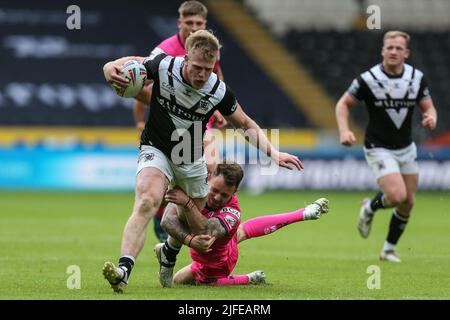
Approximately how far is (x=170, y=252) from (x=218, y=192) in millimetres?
643

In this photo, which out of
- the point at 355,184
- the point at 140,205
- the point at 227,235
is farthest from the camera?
the point at 355,184

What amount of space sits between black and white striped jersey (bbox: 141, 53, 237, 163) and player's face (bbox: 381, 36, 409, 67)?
349 cm

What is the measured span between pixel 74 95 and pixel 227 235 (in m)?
18.8

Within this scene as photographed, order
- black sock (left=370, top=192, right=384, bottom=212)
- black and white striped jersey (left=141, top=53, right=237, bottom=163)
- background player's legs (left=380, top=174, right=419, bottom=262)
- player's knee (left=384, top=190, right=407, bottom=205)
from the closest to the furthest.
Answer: black and white striped jersey (left=141, top=53, right=237, bottom=163) → player's knee (left=384, top=190, right=407, bottom=205) → background player's legs (left=380, top=174, right=419, bottom=262) → black sock (left=370, top=192, right=384, bottom=212)

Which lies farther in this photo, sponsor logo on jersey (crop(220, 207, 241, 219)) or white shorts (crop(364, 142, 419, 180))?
white shorts (crop(364, 142, 419, 180))

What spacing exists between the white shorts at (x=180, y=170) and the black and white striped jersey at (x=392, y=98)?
363 centimetres

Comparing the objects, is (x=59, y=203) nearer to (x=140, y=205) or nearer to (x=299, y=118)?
(x=299, y=118)

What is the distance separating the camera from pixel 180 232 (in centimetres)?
779

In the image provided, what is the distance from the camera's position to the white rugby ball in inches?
296

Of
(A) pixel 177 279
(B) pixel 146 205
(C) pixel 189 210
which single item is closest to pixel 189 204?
(C) pixel 189 210

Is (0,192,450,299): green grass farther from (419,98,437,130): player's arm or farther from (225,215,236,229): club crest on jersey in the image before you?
(419,98,437,130): player's arm

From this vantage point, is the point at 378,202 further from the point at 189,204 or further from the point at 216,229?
the point at 189,204

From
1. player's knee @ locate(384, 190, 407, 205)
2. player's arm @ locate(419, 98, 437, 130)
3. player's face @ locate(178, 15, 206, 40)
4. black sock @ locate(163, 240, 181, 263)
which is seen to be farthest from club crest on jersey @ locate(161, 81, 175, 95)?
player's knee @ locate(384, 190, 407, 205)

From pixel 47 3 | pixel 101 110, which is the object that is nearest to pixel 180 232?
pixel 101 110
